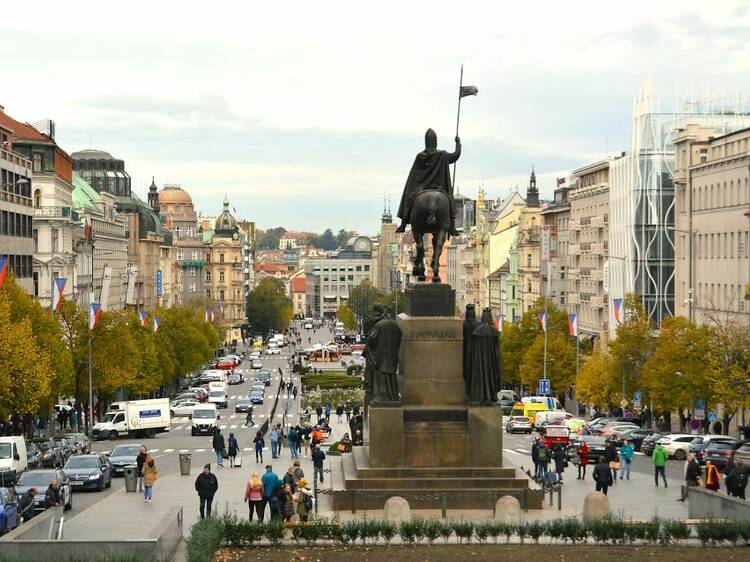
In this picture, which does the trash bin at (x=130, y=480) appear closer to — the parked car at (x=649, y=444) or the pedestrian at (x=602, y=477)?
the pedestrian at (x=602, y=477)

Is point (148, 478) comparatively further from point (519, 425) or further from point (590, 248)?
point (590, 248)

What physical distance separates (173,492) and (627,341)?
4552cm

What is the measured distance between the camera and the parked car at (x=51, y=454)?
6188 cm

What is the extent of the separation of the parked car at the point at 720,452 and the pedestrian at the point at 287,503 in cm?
2180

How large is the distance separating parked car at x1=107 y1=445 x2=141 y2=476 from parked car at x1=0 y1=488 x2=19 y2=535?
1701cm

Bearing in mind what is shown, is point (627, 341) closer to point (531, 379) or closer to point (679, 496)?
point (531, 379)

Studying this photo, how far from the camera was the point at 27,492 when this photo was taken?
44125 millimetres

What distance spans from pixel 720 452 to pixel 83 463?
830 inches

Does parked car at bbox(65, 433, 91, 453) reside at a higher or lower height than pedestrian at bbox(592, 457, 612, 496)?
lower

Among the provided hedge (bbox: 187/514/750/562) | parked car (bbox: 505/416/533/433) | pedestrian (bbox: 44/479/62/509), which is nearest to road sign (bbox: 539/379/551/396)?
parked car (bbox: 505/416/533/433)

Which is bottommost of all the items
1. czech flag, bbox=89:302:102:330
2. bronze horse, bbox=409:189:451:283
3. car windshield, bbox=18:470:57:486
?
car windshield, bbox=18:470:57:486

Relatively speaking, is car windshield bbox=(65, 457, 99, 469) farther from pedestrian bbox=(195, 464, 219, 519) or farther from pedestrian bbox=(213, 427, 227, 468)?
pedestrian bbox=(195, 464, 219, 519)

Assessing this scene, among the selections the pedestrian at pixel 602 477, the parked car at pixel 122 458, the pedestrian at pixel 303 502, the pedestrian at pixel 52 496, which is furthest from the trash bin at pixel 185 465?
the pedestrian at pixel 303 502

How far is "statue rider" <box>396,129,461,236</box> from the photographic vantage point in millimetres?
40344
